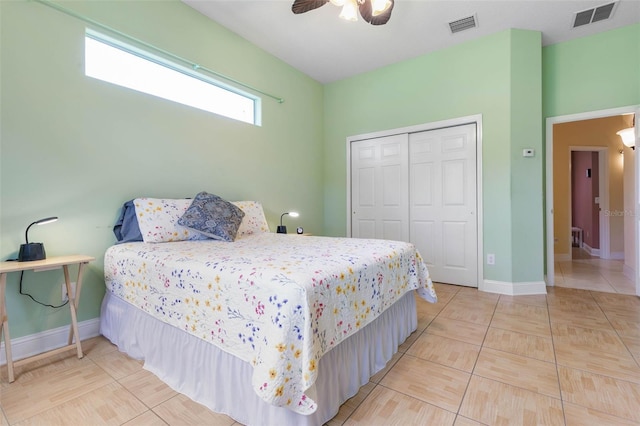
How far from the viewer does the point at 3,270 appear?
1492mm

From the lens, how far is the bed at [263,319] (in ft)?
3.48

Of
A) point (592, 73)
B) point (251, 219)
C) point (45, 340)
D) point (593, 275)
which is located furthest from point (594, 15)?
point (45, 340)

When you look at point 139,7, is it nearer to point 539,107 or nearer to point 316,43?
point 316,43

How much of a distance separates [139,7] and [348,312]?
2.95 metres

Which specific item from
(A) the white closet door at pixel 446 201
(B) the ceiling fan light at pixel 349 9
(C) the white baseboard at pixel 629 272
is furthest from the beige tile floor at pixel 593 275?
(B) the ceiling fan light at pixel 349 9

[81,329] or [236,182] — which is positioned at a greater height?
Answer: [236,182]

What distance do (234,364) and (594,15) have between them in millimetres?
4363

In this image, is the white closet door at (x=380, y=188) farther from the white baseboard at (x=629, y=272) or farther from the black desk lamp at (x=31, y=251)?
the black desk lamp at (x=31, y=251)

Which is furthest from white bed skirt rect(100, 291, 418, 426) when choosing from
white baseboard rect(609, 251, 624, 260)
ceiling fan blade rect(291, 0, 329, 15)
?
white baseboard rect(609, 251, 624, 260)

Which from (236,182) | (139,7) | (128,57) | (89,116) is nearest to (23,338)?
(89,116)

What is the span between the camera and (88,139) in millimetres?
2119

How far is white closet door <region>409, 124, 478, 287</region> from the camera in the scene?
3.37m

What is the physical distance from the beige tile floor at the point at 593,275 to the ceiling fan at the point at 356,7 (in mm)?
3595

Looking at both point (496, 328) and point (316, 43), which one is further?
point (316, 43)
